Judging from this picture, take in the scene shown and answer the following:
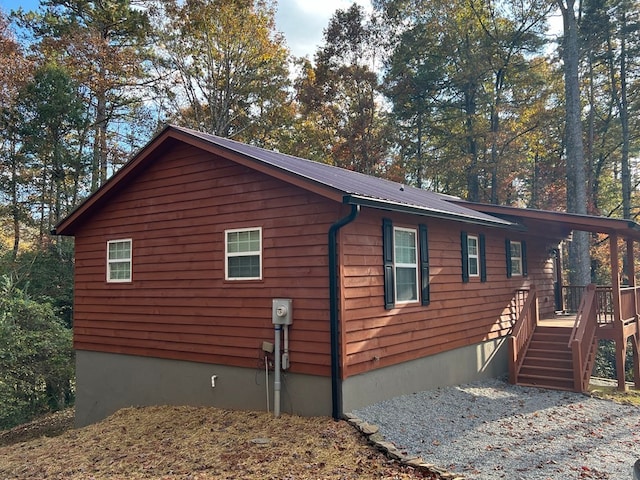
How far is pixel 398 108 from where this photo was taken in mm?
24375

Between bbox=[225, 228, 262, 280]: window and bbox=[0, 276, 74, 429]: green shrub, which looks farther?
bbox=[0, 276, 74, 429]: green shrub

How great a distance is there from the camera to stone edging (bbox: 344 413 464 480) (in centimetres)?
489

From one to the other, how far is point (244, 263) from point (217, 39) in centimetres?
1579

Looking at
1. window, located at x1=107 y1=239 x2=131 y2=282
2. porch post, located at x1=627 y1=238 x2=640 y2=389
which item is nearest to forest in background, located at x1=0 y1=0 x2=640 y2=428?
porch post, located at x1=627 y1=238 x2=640 y2=389

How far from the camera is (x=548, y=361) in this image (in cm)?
1023

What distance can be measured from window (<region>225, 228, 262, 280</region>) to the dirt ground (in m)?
2.11

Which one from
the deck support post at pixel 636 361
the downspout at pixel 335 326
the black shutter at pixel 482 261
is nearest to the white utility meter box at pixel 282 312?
the downspout at pixel 335 326

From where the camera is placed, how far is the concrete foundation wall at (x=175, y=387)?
6886 millimetres

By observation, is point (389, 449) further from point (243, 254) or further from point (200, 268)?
point (200, 268)

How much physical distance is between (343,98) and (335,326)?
1980 centimetres

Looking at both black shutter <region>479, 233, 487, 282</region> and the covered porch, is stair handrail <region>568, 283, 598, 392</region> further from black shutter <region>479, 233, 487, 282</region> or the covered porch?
black shutter <region>479, 233, 487, 282</region>

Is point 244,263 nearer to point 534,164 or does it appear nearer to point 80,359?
point 80,359

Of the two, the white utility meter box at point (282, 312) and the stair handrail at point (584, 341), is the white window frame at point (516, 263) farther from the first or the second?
the white utility meter box at point (282, 312)

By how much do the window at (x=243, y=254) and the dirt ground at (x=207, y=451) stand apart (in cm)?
211
